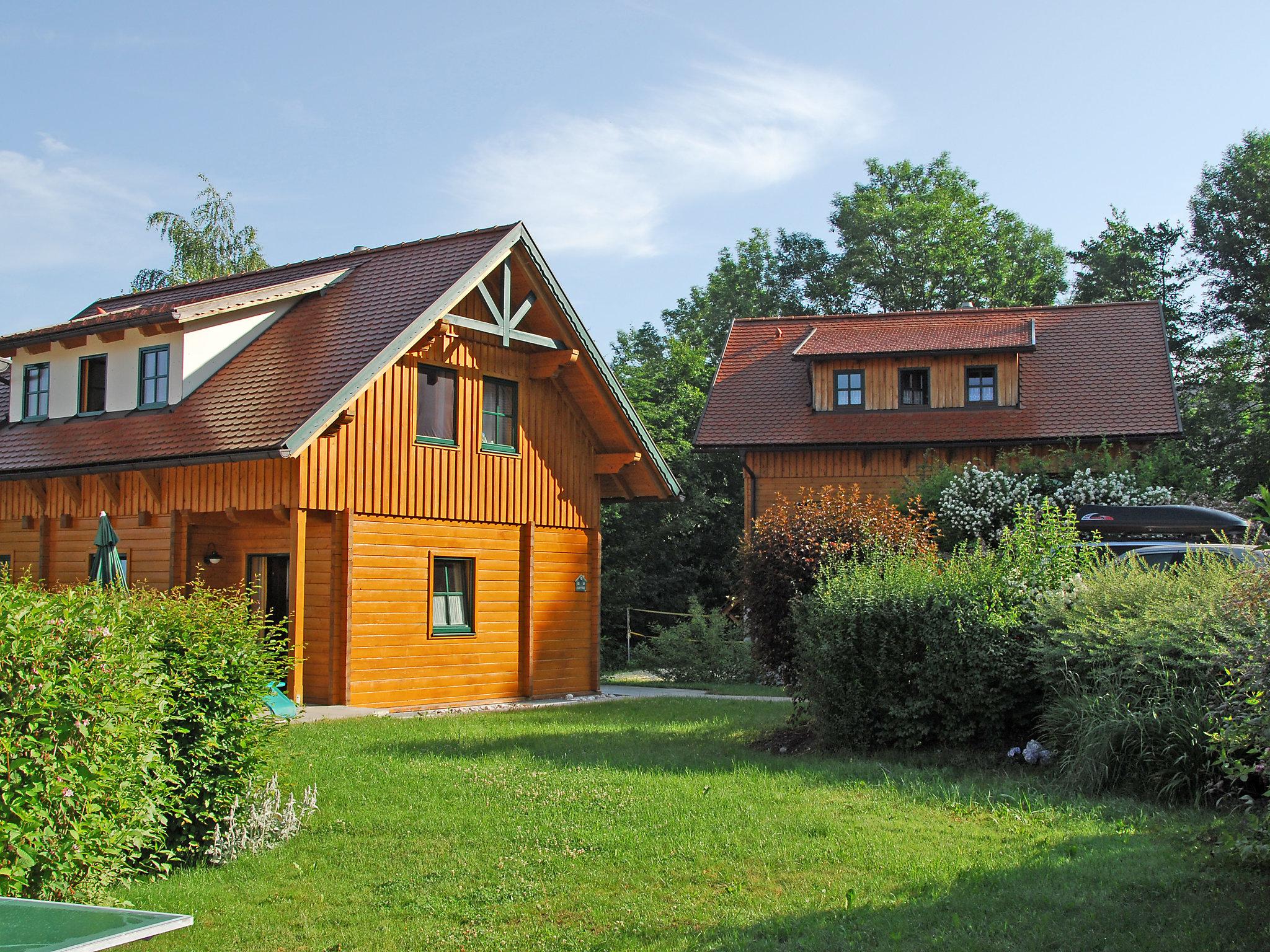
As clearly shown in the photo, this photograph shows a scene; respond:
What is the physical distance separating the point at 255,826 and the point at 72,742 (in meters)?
1.99

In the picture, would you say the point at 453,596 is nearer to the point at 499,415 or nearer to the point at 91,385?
the point at 499,415

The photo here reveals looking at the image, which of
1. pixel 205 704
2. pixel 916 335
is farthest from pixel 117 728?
pixel 916 335

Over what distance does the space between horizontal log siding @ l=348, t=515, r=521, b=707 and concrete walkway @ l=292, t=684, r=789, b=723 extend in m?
0.41

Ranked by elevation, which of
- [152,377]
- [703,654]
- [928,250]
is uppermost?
[928,250]

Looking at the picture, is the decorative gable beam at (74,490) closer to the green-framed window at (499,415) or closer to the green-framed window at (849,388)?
the green-framed window at (499,415)

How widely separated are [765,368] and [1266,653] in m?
26.5

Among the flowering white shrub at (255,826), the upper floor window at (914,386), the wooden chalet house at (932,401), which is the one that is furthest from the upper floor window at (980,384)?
the flowering white shrub at (255,826)

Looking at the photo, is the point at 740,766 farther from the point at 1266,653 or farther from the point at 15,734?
the point at 15,734

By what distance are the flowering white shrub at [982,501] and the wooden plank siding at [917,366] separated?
11.9ft

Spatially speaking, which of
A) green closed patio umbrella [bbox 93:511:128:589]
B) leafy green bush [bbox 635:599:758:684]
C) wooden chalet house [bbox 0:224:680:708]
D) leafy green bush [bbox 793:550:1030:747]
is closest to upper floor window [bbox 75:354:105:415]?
wooden chalet house [bbox 0:224:680:708]

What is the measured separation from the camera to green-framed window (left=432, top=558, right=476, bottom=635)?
1861cm

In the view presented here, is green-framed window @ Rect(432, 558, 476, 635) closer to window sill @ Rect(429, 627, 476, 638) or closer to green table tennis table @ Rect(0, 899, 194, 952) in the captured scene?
window sill @ Rect(429, 627, 476, 638)

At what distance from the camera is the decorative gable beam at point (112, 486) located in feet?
61.1

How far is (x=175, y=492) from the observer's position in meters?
17.7
